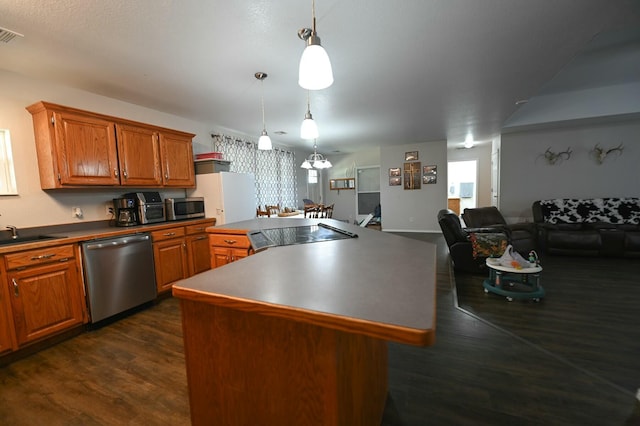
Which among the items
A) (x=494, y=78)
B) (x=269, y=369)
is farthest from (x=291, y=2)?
(x=494, y=78)

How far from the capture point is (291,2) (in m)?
1.62

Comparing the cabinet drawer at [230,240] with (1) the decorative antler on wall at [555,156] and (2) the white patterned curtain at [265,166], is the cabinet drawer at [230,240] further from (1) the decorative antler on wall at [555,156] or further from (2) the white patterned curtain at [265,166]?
(1) the decorative antler on wall at [555,156]

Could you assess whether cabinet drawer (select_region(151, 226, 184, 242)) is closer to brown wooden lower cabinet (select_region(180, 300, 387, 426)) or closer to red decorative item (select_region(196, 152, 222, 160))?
red decorative item (select_region(196, 152, 222, 160))

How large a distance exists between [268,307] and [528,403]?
1.68 meters

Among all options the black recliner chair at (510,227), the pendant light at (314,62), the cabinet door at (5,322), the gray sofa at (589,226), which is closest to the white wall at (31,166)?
the cabinet door at (5,322)

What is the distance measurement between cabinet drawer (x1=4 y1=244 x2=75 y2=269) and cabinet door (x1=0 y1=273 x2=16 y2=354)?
12cm

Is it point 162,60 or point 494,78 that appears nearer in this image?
point 162,60

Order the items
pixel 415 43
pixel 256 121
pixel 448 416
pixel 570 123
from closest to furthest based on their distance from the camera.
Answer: pixel 448 416 → pixel 415 43 → pixel 256 121 → pixel 570 123

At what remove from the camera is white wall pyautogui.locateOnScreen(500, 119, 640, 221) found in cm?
477

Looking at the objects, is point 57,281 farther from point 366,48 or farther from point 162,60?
point 366,48

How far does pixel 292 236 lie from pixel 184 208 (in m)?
2.30

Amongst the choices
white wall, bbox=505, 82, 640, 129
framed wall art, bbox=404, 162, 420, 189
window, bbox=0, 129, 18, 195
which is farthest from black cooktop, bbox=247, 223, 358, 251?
framed wall art, bbox=404, 162, 420, 189

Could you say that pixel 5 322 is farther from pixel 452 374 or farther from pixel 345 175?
pixel 345 175

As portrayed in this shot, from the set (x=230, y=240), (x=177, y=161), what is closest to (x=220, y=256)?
(x=230, y=240)
